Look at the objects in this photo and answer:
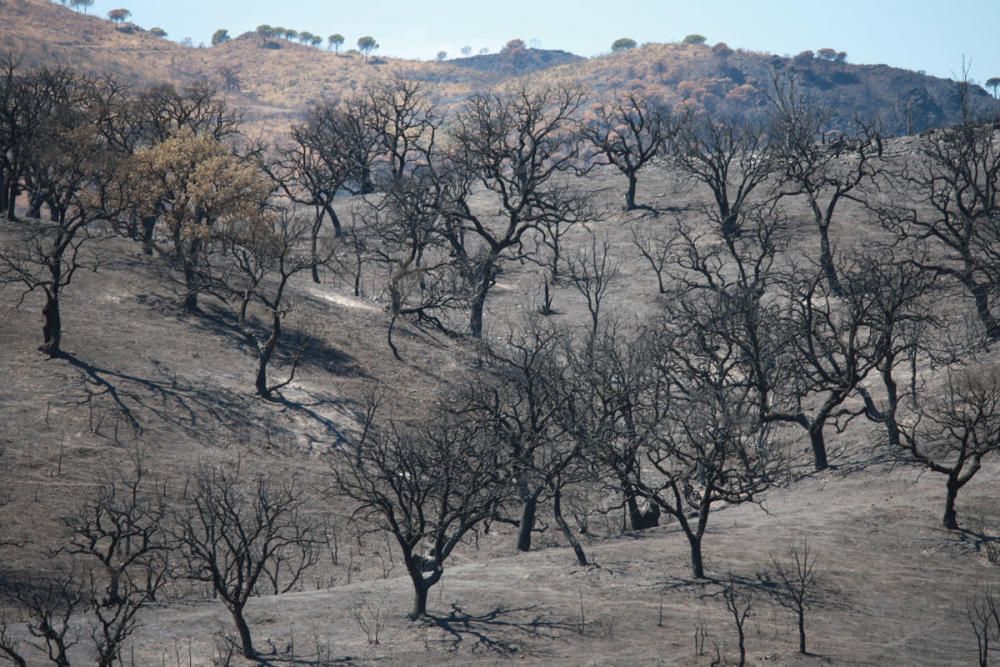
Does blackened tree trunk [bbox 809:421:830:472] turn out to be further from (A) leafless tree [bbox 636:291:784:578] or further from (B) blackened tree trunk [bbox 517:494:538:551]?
(B) blackened tree trunk [bbox 517:494:538:551]

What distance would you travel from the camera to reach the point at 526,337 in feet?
164

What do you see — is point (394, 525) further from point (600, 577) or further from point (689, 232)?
point (689, 232)

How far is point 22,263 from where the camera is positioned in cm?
4159

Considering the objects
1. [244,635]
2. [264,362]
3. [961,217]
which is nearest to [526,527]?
[244,635]

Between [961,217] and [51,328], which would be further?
[961,217]

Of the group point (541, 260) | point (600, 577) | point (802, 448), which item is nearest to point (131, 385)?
point (600, 577)

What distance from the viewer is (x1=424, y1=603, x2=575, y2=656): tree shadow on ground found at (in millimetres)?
18969

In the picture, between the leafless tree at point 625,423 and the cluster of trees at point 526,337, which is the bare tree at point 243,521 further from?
the leafless tree at point 625,423

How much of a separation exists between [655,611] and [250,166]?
111ft

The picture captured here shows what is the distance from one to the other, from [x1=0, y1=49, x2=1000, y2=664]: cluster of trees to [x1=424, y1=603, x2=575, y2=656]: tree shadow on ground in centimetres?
98

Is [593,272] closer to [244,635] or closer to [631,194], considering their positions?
[631,194]

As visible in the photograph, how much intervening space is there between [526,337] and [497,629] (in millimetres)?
30658

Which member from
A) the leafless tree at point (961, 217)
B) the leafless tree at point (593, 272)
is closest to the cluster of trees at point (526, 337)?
the leafless tree at point (961, 217)

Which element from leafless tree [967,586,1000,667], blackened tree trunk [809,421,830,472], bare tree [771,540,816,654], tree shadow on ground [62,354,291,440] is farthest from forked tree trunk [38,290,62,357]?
leafless tree [967,586,1000,667]
